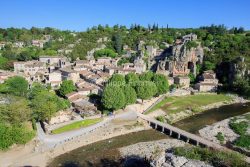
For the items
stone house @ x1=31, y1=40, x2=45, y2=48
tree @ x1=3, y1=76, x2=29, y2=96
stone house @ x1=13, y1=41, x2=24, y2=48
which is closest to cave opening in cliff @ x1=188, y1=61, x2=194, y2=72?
tree @ x1=3, y1=76, x2=29, y2=96

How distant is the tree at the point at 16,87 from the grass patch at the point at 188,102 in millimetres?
30588

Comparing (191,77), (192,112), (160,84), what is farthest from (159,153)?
(191,77)

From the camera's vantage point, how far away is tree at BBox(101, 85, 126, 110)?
6041 cm

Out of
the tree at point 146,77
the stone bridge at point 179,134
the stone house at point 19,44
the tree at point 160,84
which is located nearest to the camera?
the stone bridge at point 179,134

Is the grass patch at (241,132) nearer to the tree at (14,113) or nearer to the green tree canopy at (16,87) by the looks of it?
the tree at (14,113)

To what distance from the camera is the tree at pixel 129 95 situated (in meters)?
64.0

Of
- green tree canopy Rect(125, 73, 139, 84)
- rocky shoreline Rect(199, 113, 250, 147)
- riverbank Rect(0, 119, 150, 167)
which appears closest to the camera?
riverbank Rect(0, 119, 150, 167)

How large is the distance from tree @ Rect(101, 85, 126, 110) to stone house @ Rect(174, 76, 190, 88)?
33342 millimetres

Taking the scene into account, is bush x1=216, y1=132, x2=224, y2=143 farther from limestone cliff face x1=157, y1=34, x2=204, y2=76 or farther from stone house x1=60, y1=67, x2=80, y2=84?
limestone cliff face x1=157, y1=34, x2=204, y2=76

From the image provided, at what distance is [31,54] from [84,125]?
219 ft

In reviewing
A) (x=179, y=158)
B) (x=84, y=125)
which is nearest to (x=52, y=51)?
(x=84, y=125)

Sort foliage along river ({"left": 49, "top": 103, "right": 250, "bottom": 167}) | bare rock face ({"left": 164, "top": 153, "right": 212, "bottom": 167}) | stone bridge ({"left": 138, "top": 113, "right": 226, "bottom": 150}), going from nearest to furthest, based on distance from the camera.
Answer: bare rock face ({"left": 164, "top": 153, "right": 212, "bottom": 167}) < foliage along river ({"left": 49, "top": 103, "right": 250, "bottom": 167}) < stone bridge ({"left": 138, "top": 113, "right": 226, "bottom": 150})

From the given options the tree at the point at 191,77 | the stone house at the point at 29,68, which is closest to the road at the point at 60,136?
the stone house at the point at 29,68

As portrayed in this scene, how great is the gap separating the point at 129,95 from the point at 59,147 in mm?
22150
